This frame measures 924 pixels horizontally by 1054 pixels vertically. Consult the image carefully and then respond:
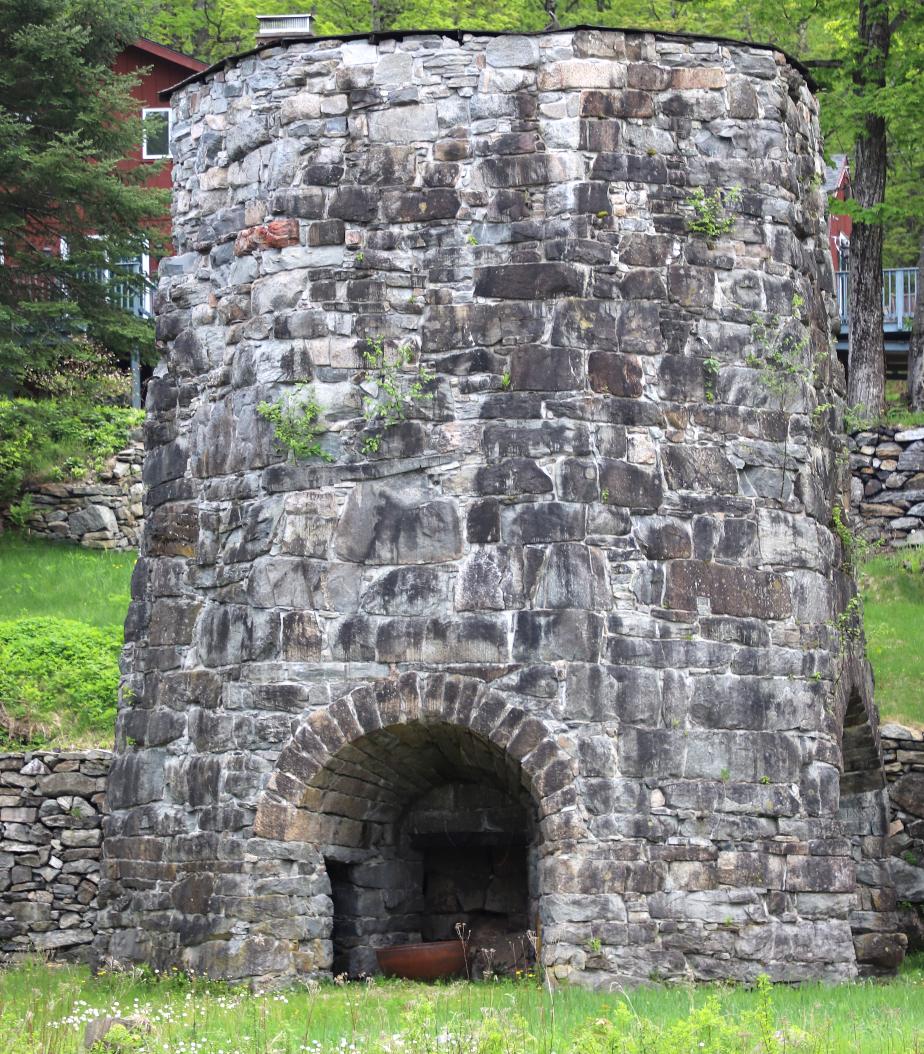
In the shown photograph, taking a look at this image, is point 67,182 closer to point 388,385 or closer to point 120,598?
point 120,598

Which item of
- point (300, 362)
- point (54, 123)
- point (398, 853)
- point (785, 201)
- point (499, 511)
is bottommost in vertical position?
point (398, 853)

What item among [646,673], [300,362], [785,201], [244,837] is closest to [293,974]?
[244,837]

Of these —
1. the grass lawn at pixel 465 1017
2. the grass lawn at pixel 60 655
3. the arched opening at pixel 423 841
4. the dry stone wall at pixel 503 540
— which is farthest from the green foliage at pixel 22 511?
the arched opening at pixel 423 841

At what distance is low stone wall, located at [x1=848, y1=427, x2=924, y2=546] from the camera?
21578 mm

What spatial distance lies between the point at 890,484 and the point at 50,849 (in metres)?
11.5

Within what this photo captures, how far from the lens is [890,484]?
21875 millimetres

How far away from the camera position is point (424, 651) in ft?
39.4

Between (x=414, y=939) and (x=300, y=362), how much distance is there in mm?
4346

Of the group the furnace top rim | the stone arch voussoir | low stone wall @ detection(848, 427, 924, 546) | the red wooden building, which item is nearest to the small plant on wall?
the stone arch voussoir

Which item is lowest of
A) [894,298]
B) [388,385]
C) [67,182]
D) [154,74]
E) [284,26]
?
[388,385]

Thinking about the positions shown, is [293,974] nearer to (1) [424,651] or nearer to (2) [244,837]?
(2) [244,837]

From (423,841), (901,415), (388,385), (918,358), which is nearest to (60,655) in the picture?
(423,841)

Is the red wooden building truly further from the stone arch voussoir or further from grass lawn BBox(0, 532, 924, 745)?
the stone arch voussoir

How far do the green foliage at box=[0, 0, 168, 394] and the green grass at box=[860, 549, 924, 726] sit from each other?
10752mm
